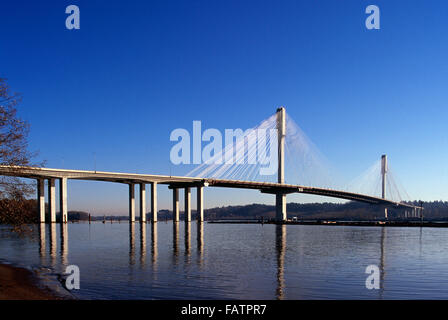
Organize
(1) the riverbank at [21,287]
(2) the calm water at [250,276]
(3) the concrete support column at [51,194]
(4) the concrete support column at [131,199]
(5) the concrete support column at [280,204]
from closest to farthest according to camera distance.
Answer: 1. (1) the riverbank at [21,287]
2. (2) the calm water at [250,276]
3. (3) the concrete support column at [51,194]
4. (4) the concrete support column at [131,199]
5. (5) the concrete support column at [280,204]

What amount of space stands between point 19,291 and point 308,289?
1268 centimetres

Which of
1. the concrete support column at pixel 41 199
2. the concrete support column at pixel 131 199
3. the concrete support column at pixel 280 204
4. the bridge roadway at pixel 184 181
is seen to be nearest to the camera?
the bridge roadway at pixel 184 181

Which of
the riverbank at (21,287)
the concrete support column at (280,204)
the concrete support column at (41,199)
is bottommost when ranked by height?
the concrete support column at (280,204)

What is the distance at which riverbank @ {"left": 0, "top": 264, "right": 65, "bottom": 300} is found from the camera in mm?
15523

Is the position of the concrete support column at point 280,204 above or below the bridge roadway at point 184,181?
below

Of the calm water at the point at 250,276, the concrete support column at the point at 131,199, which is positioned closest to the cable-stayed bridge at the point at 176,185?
the concrete support column at the point at 131,199

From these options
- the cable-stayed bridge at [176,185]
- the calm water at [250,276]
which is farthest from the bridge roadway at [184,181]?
the calm water at [250,276]

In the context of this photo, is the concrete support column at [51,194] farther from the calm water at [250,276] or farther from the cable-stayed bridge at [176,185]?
the calm water at [250,276]

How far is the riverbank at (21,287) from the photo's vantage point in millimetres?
15523

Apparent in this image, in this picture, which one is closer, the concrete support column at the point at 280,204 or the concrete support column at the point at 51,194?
the concrete support column at the point at 51,194

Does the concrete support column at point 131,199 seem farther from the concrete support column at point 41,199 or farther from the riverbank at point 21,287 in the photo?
the riverbank at point 21,287
